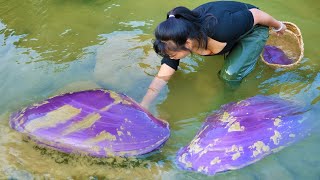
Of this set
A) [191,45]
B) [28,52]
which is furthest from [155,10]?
[191,45]

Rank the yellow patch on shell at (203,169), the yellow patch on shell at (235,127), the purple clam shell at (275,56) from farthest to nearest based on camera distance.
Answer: the purple clam shell at (275,56) < the yellow patch on shell at (235,127) < the yellow patch on shell at (203,169)

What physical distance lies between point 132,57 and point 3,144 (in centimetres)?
136

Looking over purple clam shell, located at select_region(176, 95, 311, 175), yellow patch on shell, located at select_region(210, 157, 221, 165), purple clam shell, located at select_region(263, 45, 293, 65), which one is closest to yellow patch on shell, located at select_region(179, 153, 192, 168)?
purple clam shell, located at select_region(176, 95, 311, 175)

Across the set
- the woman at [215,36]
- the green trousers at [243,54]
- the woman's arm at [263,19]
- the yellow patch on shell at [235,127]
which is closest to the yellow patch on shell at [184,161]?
the yellow patch on shell at [235,127]

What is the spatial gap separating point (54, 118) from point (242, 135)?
122 cm

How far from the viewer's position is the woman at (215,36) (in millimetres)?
2340

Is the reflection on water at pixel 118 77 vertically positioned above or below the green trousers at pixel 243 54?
below

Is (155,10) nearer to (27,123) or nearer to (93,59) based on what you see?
(93,59)

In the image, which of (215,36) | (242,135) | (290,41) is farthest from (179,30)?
(290,41)

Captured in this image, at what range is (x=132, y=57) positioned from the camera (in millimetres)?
3346

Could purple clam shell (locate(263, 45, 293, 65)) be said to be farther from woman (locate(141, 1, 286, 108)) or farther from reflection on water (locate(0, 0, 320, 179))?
woman (locate(141, 1, 286, 108))

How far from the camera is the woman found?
2.34m

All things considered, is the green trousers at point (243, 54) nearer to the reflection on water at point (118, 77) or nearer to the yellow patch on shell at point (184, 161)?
the reflection on water at point (118, 77)

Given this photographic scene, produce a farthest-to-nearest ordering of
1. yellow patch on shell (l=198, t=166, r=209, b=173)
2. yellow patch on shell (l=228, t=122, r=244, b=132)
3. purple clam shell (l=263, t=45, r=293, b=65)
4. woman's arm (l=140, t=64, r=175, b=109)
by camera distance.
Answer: purple clam shell (l=263, t=45, r=293, b=65) < woman's arm (l=140, t=64, r=175, b=109) < yellow patch on shell (l=228, t=122, r=244, b=132) < yellow patch on shell (l=198, t=166, r=209, b=173)
